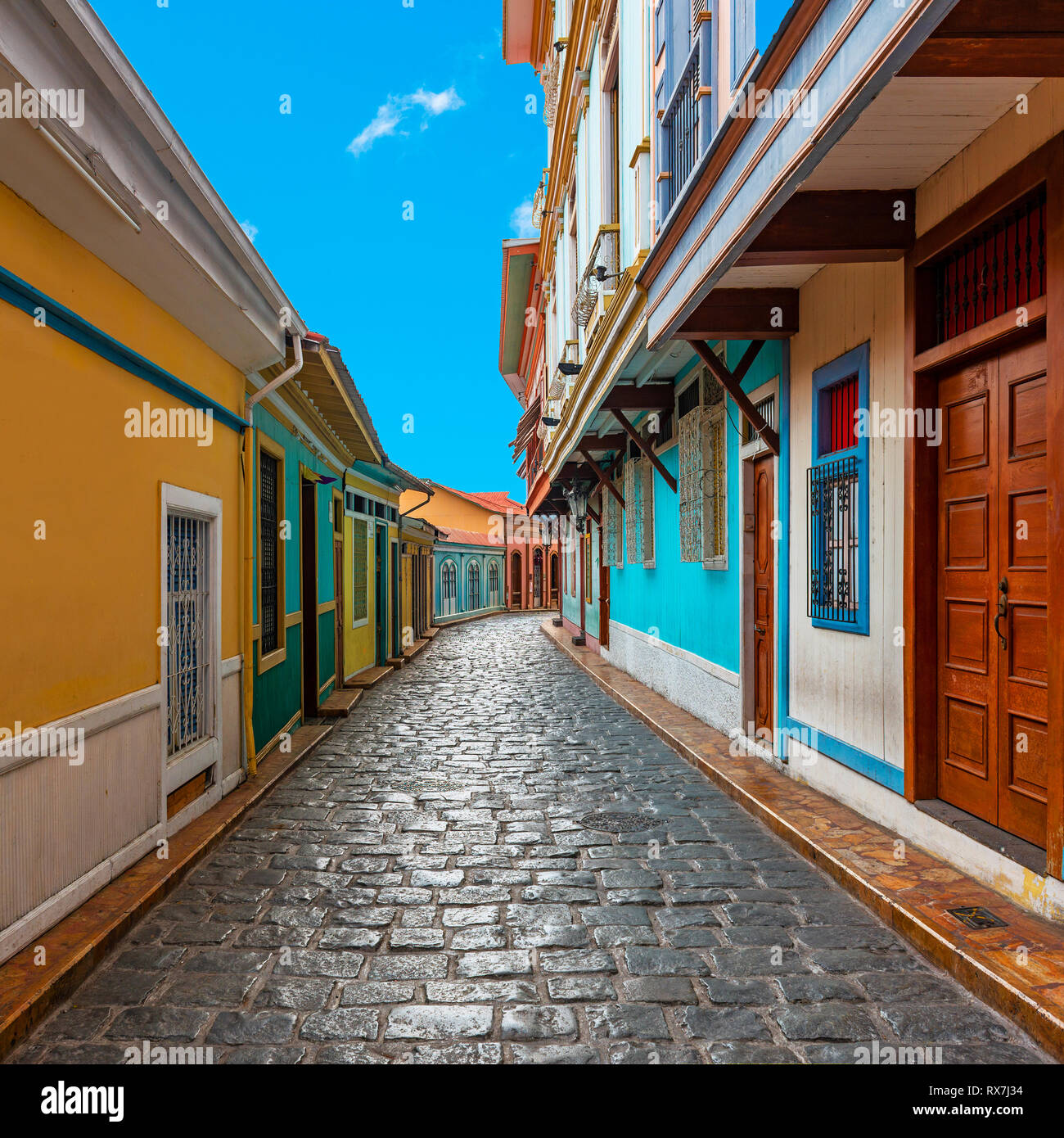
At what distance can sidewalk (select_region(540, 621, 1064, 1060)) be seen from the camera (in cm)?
287

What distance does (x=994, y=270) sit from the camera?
12.7ft

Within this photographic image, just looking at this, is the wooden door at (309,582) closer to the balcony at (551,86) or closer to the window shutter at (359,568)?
the window shutter at (359,568)

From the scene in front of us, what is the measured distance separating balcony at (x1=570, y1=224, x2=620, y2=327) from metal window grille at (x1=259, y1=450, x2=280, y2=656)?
13.2 feet

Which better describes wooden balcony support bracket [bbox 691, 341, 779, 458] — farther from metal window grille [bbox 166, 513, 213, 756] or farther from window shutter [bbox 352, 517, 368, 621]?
window shutter [bbox 352, 517, 368, 621]

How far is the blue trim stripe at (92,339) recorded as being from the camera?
3.24 m

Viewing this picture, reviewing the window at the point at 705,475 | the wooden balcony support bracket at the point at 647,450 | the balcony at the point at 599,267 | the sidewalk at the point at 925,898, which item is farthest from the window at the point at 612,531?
the sidewalk at the point at 925,898

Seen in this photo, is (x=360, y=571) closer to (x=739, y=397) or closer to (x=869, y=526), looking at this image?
(x=739, y=397)

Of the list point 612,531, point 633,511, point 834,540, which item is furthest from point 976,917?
point 612,531

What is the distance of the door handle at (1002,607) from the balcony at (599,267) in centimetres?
600

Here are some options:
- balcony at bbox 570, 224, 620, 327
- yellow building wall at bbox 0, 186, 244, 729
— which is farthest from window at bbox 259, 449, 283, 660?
balcony at bbox 570, 224, 620, 327
